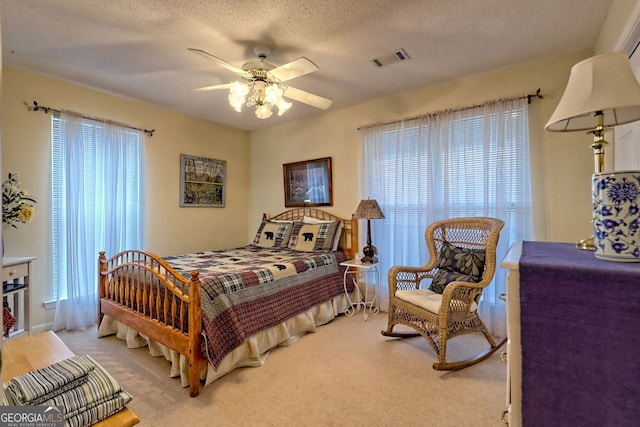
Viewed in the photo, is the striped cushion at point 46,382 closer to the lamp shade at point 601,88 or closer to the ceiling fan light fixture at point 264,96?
the ceiling fan light fixture at point 264,96

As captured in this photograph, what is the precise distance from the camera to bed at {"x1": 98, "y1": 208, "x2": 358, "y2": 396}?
2.11m

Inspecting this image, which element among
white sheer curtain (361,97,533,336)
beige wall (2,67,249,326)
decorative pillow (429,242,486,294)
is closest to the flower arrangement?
beige wall (2,67,249,326)

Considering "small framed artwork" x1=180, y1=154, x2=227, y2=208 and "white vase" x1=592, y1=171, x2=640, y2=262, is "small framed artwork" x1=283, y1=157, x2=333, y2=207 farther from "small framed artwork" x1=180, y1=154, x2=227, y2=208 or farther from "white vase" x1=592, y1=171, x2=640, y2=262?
"white vase" x1=592, y1=171, x2=640, y2=262

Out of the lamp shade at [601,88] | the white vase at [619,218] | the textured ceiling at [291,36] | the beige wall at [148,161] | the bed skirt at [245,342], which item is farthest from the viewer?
the beige wall at [148,161]

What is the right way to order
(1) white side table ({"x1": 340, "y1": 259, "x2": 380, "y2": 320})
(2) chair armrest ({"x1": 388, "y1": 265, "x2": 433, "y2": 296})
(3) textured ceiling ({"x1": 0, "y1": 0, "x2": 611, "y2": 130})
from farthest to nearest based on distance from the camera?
1. (1) white side table ({"x1": 340, "y1": 259, "x2": 380, "y2": 320})
2. (2) chair armrest ({"x1": 388, "y1": 265, "x2": 433, "y2": 296})
3. (3) textured ceiling ({"x1": 0, "y1": 0, "x2": 611, "y2": 130})

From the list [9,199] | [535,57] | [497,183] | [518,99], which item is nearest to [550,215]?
[497,183]

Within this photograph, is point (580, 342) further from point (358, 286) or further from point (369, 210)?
point (358, 286)

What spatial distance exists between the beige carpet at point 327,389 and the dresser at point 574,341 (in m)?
1.19

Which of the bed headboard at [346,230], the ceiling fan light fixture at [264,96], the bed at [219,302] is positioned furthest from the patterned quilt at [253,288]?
the ceiling fan light fixture at [264,96]

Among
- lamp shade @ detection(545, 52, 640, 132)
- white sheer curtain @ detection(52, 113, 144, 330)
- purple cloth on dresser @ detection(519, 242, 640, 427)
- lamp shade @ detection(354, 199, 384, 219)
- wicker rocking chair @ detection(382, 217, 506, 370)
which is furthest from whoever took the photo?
lamp shade @ detection(354, 199, 384, 219)

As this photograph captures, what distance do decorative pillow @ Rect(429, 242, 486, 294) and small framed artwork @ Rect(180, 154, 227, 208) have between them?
320cm

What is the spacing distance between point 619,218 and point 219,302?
7.12ft

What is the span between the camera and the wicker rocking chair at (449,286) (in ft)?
7.55

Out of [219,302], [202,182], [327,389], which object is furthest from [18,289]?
[327,389]
